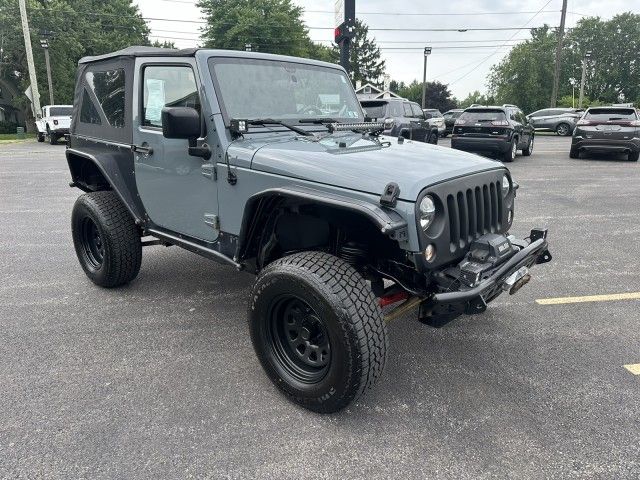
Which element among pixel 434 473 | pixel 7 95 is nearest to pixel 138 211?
pixel 434 473

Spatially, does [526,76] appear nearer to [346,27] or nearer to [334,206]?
[346,27]

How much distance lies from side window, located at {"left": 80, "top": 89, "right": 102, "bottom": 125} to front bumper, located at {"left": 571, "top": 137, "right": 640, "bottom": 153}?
14038mm

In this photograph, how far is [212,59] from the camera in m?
3.40

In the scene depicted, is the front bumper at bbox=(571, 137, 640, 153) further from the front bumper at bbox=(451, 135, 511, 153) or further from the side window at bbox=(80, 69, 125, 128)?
the side window at bbox=(80, 69, 125, 128)

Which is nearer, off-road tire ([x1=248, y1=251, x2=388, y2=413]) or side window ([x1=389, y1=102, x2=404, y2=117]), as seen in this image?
off-road tire ([x1=248, y1=251, x2=388, y2=413])

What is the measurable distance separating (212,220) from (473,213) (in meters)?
1.73

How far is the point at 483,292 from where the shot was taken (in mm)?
2584

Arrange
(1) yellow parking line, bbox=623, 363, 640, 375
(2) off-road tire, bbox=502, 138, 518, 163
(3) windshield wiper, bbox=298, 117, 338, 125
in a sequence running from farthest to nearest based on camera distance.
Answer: (2) off-road tire, bbox=502, 138, 518, 163
(3) windshield wiper, bbox=298, 117, 338, 125
(1) yellow parking line, bbox=623, 363, 640, 375

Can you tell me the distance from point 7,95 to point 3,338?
43959mm

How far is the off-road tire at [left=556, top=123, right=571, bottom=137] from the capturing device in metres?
28.4

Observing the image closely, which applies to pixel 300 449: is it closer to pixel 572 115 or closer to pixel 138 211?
pixel 138 211

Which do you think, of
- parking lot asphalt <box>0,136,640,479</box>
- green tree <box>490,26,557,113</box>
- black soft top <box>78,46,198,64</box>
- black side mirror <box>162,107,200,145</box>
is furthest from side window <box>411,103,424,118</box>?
green tree <box>490,26,557,113</box>

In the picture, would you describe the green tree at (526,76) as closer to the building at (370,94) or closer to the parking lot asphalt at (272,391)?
the building at (370,94)

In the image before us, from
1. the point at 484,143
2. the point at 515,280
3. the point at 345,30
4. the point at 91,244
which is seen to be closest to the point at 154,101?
the point at 91,244
